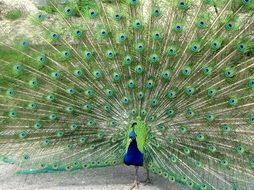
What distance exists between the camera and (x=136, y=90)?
4.16 metres

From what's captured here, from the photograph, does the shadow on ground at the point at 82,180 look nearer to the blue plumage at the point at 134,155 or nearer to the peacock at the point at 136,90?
the peacock at the point at 136,90

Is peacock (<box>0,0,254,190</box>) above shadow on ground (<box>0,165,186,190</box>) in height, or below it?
above

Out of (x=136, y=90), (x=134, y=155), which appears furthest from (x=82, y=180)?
(x=136, y=90)

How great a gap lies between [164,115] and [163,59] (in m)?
0.52

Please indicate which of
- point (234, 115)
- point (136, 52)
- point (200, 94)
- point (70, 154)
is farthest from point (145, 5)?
point (70, 154)

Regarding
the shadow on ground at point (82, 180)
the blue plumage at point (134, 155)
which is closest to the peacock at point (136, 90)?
the blue plumage at point (134, 155)

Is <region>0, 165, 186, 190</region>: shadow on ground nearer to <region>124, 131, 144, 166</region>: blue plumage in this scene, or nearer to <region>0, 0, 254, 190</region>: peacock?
<region>0, 0, 254, 190</region>: peacock

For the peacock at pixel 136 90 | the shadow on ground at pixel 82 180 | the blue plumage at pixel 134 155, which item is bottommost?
the shadow on ground at pixel 82 180

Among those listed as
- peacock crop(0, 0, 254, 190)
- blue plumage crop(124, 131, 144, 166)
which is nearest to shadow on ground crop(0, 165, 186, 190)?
peacock crop(0, 0, 254, 190)

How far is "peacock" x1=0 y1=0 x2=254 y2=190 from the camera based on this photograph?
402cm

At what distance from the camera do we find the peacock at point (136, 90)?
402 cm

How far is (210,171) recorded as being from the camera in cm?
408

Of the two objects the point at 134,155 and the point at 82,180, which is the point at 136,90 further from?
the point at 82,180

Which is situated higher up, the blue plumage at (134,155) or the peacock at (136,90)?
the peacock at (136,90)
